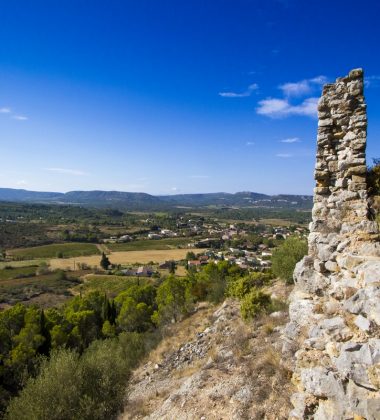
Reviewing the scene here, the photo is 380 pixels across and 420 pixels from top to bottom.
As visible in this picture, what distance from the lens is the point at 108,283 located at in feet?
214

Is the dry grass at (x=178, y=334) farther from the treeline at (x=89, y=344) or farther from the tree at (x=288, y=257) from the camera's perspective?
the tree at (x=288, y=257)

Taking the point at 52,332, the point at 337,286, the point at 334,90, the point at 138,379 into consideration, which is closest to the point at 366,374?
the point at 337,286

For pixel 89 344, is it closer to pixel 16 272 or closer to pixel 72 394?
pixel 72 394

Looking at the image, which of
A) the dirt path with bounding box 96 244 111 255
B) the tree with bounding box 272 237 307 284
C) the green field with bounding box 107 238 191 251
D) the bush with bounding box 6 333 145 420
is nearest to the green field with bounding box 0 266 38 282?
the dirt path with bounding box 96 244 111 255

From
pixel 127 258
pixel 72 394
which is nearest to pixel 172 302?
pixel 72 394

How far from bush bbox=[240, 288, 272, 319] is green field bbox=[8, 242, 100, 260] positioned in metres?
89.1

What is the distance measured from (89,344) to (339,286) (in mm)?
26854

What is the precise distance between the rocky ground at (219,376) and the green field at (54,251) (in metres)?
86.7

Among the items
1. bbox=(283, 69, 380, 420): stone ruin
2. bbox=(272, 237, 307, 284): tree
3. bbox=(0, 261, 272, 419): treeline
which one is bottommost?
bbox=(0, 261, 272, 419): treeline

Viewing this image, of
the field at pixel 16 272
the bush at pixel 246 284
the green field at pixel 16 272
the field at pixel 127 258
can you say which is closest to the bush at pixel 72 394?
the bush at pixel 246 284

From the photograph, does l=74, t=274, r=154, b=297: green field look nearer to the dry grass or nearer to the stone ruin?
the dry grass

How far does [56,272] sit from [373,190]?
78.4 metres

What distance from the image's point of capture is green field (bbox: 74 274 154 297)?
2358 inches

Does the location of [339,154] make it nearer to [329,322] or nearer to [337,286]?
[337,286]
